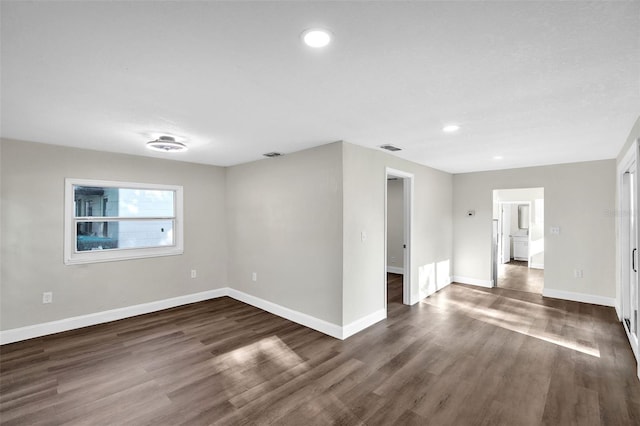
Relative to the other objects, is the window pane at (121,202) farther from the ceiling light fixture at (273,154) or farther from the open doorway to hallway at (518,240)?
the open doorway to hallway at (518,240)

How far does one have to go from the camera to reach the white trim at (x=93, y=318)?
3.51 metres

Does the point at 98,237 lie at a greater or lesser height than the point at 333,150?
lesser

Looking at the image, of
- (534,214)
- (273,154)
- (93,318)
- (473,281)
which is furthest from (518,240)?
(93,318)

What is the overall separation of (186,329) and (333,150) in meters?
2.97

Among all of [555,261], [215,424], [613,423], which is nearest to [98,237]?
[215,424]

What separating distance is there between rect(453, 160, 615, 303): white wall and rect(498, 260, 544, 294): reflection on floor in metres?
0.64

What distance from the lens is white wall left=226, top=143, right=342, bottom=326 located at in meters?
3.63

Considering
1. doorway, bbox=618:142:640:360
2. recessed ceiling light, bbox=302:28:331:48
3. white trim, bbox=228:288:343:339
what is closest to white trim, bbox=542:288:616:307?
doorway, bbox=618:142:640:360

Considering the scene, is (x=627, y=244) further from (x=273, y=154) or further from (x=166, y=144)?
(x=166, y=144)

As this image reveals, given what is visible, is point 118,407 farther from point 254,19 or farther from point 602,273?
point 602,273

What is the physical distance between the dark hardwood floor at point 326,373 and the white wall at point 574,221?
0.87 m

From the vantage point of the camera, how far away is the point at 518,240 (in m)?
9.27

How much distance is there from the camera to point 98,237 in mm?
4199

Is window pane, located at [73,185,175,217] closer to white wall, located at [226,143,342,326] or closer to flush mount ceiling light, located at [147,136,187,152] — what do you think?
white wall, located at [226,143,342,326]
